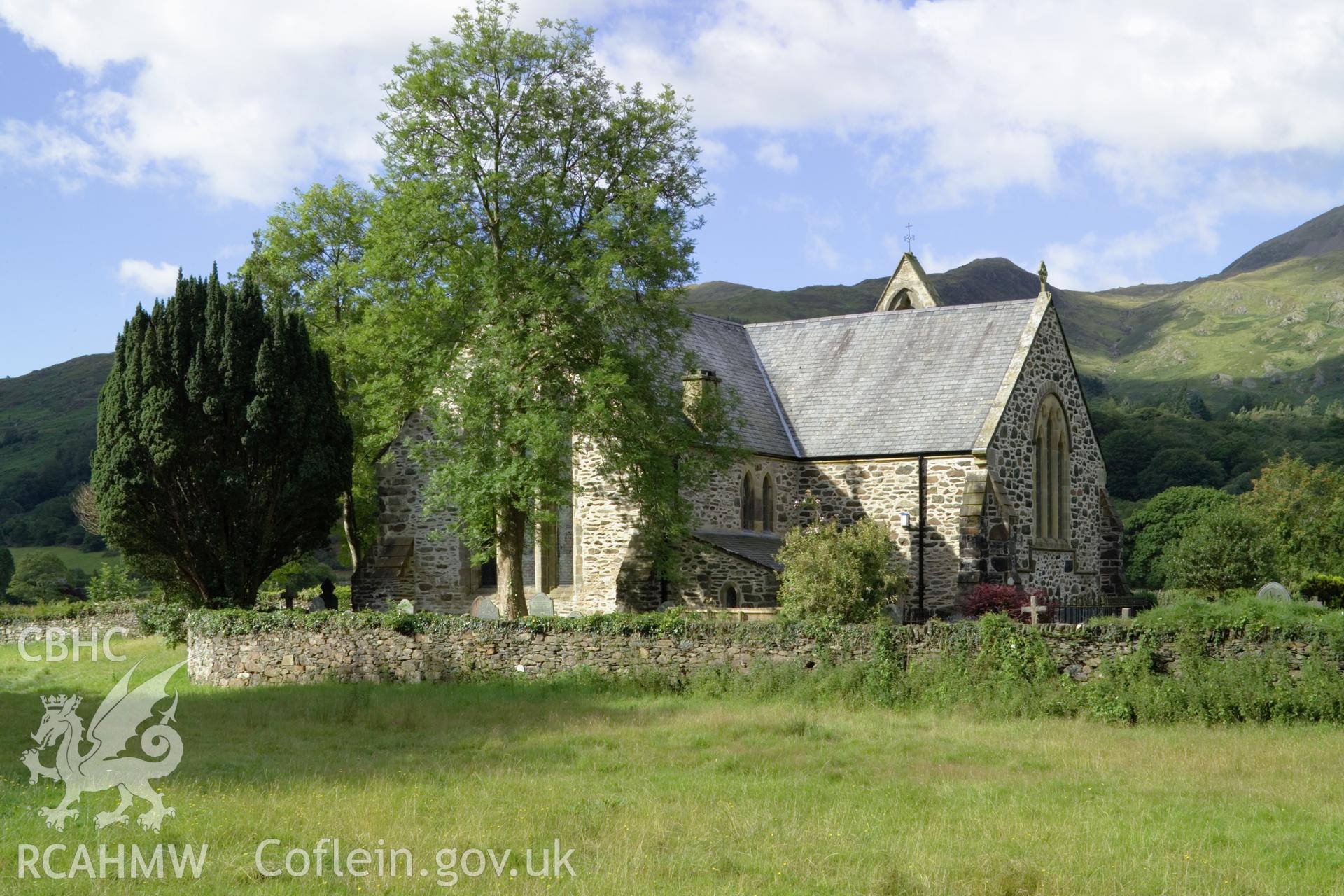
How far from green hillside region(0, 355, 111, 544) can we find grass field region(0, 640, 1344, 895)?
7468cm

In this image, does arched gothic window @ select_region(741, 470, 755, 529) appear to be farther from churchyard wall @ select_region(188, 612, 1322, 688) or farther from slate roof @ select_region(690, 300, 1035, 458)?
churchyard wall @ select_region(188, 612, 1322, 688)

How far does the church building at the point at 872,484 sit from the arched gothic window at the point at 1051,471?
0.19ft

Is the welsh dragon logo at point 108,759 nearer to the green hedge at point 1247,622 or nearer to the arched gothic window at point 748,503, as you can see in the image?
the green hedge at point 1247,622

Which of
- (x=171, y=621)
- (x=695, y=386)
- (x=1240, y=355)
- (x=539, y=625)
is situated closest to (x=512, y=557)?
(x=539, y=625)

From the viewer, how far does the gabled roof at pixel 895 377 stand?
112 ft

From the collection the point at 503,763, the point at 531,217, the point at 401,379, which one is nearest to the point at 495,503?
the point at 401,379

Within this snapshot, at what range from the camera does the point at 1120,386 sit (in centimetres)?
15962

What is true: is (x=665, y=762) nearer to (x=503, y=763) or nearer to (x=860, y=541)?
(x=503, y=763)

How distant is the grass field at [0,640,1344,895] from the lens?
10438 mm

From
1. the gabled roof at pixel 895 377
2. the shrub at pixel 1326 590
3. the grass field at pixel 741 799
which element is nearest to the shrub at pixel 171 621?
the grass field at pixel 741 799

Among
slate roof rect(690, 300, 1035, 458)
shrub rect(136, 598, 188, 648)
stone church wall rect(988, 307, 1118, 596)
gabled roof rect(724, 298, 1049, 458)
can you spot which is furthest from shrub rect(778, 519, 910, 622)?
shrub rect(136, 598, 188, 648)

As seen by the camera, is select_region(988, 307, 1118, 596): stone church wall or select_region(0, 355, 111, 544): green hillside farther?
select_region(0, 355, 111, 544): green hillside

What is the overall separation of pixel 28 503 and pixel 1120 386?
122412 mm

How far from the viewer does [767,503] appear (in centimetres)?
3522
